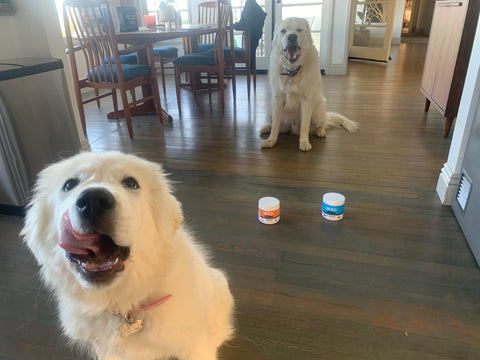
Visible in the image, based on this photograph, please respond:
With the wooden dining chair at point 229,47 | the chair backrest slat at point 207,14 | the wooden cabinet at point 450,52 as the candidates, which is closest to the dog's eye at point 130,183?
the wooden cabinet at point 450,52

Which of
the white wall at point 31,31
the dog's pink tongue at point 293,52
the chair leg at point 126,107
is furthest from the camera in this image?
the chair leg at point 126,107

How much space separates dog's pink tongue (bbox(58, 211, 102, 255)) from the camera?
0.71m

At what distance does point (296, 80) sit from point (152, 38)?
1396 mm

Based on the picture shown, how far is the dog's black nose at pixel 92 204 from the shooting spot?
2.27 feet

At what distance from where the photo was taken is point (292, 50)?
8.75 feet

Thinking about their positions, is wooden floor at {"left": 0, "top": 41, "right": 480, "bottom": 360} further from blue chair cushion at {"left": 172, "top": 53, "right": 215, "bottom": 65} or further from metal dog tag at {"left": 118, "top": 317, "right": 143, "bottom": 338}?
blue chair cushion at {"left": 172, "top": 53, "right": 215, "bottom": 65}

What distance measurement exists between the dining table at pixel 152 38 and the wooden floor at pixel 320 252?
839mm

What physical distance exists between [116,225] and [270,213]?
44.9 inches

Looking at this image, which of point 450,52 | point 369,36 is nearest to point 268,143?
point 450,52

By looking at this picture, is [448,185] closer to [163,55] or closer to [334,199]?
[334,199]

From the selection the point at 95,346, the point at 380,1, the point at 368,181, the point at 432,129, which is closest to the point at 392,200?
the point at 368,181

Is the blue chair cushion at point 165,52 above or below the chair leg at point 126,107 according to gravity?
above

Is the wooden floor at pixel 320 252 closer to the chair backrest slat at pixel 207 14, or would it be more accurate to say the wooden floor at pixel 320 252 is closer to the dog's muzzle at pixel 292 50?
the dog's muzzle at pixel 292 50

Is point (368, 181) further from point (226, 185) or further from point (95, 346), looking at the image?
point (95, 346)
